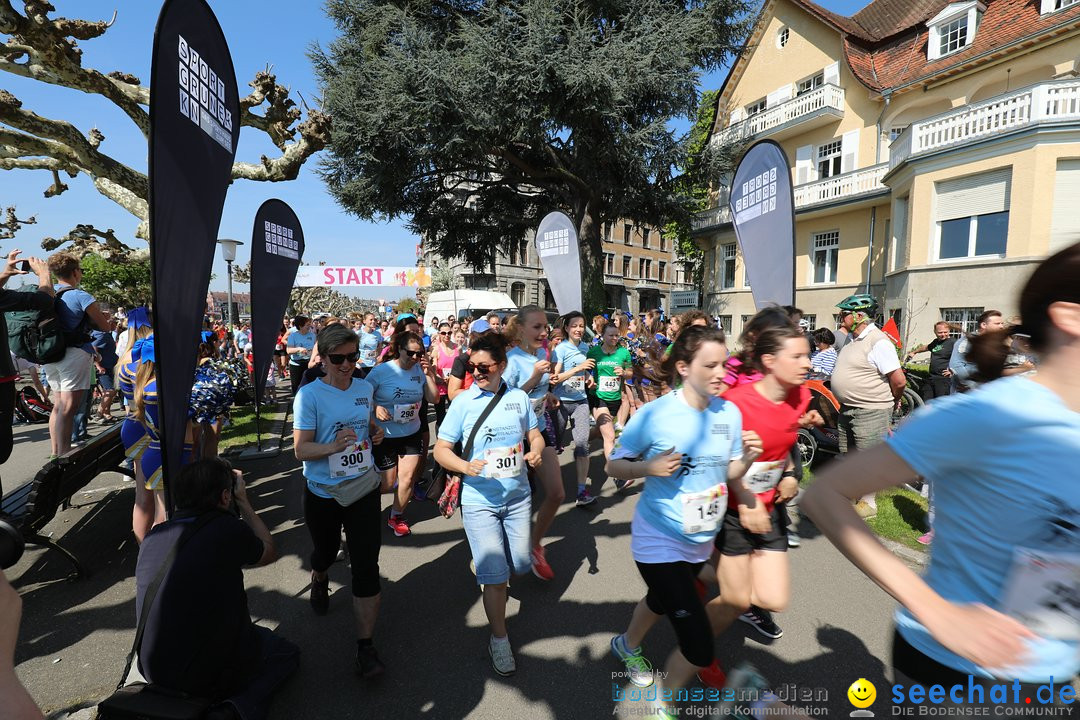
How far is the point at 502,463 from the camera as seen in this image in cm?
293

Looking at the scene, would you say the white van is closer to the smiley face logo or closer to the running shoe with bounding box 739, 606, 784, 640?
the running shoe with bounding box 739, 606, 784, 640

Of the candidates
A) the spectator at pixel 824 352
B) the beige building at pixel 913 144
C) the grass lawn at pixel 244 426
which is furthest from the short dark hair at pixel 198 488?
the beige building at pixel 913 144

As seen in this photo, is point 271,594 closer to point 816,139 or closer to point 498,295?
point 816,139

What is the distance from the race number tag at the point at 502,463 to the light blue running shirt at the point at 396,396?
1.99m

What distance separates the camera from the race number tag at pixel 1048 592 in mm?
1022

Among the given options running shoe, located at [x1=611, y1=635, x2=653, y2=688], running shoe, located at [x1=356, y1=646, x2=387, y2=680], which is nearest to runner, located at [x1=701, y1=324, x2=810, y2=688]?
running shoe, located at [x1=611, y1=635, x2=653, y2=688]

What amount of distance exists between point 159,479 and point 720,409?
13.0 feet

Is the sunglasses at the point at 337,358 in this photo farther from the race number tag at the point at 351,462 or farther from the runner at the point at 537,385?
the runner at the point at 537,385

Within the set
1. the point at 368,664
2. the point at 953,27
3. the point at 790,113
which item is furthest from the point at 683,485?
the point at 953,27

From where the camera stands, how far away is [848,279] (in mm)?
19875

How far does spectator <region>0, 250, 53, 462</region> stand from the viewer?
3.40m

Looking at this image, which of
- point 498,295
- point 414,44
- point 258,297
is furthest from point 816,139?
point 258,297

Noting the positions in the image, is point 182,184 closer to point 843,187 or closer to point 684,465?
point 684,465

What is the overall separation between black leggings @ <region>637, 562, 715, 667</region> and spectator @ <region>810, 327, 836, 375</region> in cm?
543
